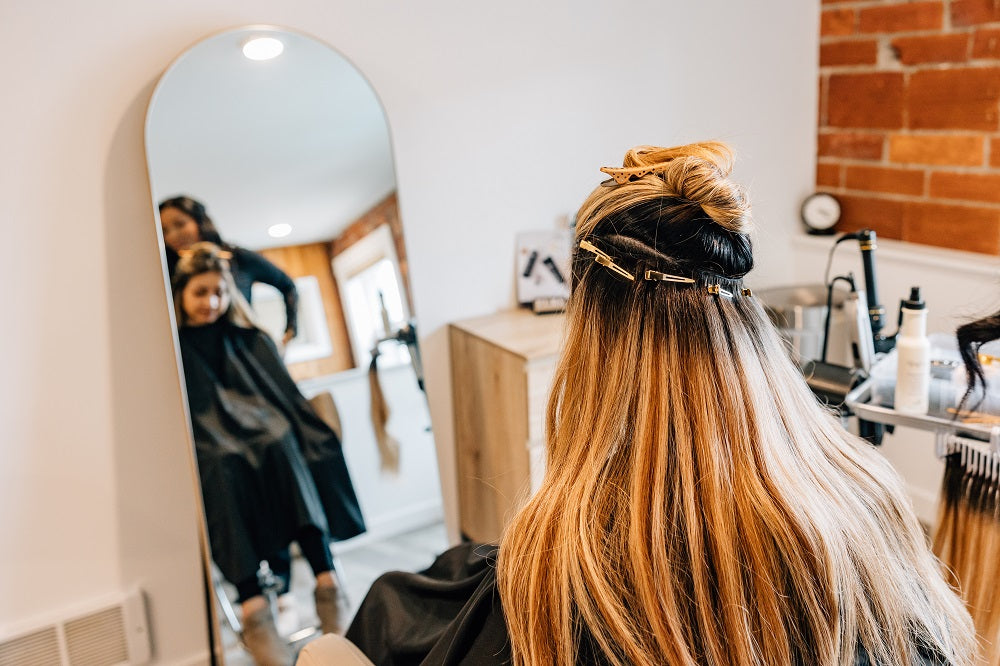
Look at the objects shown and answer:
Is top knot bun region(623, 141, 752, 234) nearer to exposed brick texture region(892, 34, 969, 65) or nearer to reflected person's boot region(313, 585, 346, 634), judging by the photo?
reflected person's boot region(313, 585, 346, 634)

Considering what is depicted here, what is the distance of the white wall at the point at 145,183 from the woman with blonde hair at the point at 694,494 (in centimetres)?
73

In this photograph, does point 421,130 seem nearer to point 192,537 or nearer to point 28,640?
point 192,537

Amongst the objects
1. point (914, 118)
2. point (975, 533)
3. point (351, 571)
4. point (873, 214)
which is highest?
point (914, 118)

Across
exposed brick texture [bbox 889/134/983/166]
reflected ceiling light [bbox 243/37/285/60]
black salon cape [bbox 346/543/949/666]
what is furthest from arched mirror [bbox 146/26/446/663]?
exposed brick texture [bbox 889/134/983/166]

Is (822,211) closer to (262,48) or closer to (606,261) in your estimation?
(262,48)

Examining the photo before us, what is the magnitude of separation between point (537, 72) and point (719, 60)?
61cm

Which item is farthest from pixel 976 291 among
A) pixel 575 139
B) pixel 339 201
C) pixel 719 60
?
pixel 339 201

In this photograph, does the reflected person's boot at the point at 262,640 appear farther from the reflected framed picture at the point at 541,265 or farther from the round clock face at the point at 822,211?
the round clock face at the point at 822,211

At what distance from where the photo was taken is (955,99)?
212 cm

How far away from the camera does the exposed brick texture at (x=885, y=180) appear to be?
2270 mm

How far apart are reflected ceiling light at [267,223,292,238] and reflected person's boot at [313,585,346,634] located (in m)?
0.83

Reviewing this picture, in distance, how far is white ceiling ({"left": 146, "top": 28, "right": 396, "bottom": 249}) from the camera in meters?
1.64

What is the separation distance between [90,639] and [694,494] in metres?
1.57

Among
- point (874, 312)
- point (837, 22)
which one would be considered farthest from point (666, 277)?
point (837, 22)
